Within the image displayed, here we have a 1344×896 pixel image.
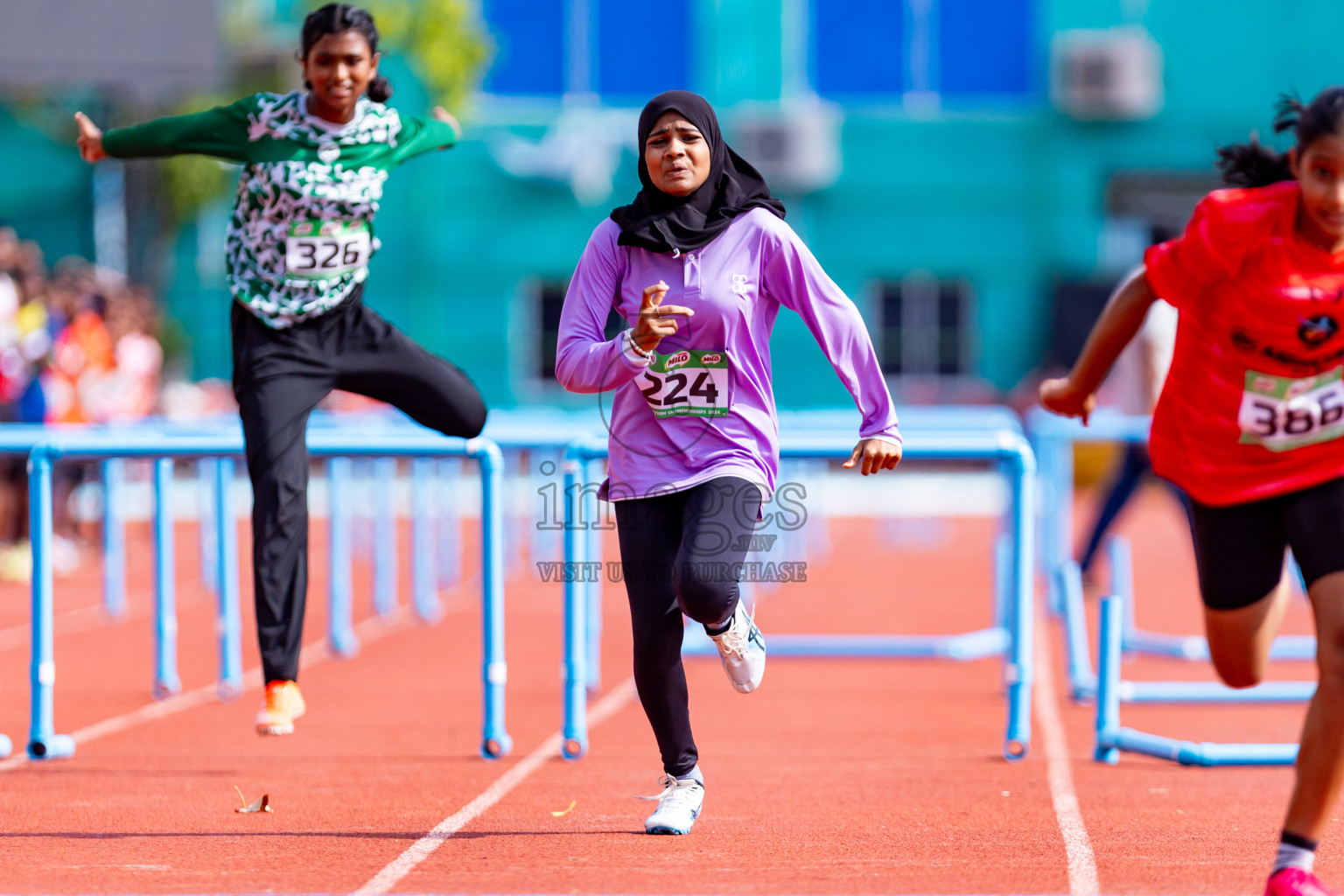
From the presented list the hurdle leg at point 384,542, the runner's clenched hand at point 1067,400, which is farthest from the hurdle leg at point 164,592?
the runner's clenched hand at point 1067,400

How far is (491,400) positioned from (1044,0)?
1074 centimetres

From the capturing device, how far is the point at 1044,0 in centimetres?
2758

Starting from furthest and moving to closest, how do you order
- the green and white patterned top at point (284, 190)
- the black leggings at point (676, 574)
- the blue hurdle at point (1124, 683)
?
the blue hurdle at point (1124, 683) < the green and white patterned top at point (284, 190) < the black leggings at point (676, 574)

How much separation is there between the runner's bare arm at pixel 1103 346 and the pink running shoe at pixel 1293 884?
1.33 meters

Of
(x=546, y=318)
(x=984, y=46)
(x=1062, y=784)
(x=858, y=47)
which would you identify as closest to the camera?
(x=1062, y=784)

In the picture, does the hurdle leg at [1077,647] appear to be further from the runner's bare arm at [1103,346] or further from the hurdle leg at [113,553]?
the hurdle leg at [113,553]

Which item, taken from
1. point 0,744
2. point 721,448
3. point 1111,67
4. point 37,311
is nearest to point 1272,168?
point 721,448

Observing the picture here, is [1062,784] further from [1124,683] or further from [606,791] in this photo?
[606,791]

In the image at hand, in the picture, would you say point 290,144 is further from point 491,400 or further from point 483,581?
point 491,400

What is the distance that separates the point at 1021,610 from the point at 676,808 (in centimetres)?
190

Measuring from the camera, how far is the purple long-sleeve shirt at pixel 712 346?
189 inches

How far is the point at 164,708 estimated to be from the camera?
25.8ft

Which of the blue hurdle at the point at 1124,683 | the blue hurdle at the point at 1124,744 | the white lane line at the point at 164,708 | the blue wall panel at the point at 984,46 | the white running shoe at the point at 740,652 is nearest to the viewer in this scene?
the white running shoe at the point at 740,652

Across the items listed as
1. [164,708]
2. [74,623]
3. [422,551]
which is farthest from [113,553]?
[164,708]
